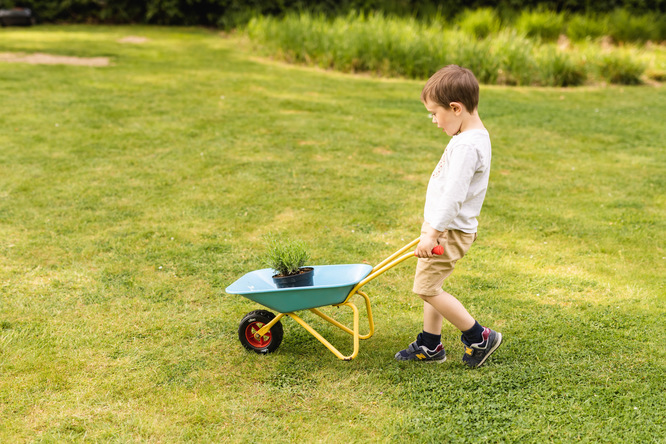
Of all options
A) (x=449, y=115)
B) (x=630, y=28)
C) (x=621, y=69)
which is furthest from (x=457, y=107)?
(x=630, y=28)

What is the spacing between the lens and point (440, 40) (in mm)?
10078

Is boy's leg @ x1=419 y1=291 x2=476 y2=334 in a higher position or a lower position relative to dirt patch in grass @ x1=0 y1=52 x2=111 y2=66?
lower

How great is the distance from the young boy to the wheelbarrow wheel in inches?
30.1

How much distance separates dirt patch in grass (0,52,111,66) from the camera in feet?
34.2

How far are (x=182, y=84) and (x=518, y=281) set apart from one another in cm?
692

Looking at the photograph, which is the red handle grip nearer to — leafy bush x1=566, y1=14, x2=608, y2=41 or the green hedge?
leafy bush x1=566, y1=14, x2=608, y2=41

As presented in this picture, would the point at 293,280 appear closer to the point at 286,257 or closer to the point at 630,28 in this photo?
the point at 286,257

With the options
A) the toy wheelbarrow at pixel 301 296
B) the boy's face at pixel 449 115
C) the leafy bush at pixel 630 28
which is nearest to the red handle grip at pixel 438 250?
the toy wheelbarrow at pixel 301 296

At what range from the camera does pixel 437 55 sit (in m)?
9.81

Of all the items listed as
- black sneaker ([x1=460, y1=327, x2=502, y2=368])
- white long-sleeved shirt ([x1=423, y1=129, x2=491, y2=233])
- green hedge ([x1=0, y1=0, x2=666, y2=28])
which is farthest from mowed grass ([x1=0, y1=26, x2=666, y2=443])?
green hedge ([x1=0, y1=0, x2=666, y2=28])

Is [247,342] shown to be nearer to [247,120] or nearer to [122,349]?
[122,349]

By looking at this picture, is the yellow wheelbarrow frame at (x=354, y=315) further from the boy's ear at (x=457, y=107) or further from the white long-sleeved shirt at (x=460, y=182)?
the boy's ear at (x=457, y=107)

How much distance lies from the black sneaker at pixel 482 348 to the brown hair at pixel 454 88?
A: 3.60 ft

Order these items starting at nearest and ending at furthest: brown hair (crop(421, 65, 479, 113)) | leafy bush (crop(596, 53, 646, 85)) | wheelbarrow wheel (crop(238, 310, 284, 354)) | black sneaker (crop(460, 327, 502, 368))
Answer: brown hair (crop(421, 65, 479, 113)) < black sneaker (crop(460, 327, 502, 368)) < wheelbarrow wheel (crop(238, 310, 284, 354)) < leafy bush (crop(596, 53, 646, 85))
